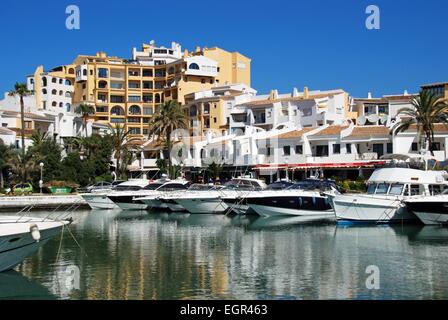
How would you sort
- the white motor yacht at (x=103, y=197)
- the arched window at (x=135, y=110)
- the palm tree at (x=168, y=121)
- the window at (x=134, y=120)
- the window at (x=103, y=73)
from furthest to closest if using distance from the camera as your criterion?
1. the window at (x=103, y=73)
2. the arched window at (x=135, y=110)
3. the window at (x=134, y=120)
4. the palm tree at (x=168, y=121)
5. the white motor yacht at (x=103, y=197)

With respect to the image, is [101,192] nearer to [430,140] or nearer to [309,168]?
[309,168]

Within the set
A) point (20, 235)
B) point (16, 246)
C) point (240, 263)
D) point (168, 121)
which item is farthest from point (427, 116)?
point (20, 235)

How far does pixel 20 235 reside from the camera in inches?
877

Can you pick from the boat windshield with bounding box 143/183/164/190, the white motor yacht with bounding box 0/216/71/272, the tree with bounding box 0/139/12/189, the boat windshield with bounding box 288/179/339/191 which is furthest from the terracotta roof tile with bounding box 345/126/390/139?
the white motor yacht with bounding box 0/216/71/272

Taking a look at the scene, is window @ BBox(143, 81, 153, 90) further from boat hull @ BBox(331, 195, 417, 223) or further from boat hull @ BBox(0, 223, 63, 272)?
boat hull @ BBox(0, 223, 63, 272)

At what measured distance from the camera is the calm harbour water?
21.7 m

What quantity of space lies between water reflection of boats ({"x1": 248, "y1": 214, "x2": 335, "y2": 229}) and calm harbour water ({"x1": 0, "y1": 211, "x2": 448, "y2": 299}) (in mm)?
634

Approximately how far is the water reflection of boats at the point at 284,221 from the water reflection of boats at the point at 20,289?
→ 2137 cm

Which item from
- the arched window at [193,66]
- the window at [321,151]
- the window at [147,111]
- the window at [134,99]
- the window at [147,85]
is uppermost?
the arched window at [193,66]

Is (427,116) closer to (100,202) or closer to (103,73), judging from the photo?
(100,202)

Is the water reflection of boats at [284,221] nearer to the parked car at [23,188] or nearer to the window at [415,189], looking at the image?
the window at [415,189]

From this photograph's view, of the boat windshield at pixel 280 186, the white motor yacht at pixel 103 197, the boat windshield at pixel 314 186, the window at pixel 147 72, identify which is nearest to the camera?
the boat windshield at pixel 314 186

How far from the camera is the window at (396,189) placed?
42.2 meters

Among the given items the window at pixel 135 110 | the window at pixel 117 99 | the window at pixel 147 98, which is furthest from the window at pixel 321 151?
the window at pixel 117 99
